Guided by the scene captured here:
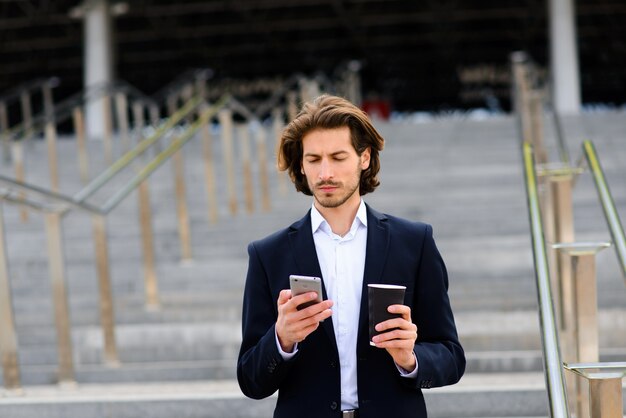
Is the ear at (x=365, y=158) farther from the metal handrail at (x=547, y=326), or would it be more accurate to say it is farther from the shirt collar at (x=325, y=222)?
the metal handrail at (x=547, y=326)

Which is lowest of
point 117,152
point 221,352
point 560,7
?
point 221,352

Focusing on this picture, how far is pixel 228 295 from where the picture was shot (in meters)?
6.57

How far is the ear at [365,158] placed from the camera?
2.32 m

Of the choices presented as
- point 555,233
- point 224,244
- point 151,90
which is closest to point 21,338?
point 224,244

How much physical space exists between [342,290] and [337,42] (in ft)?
108

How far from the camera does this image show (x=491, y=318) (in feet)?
18.6

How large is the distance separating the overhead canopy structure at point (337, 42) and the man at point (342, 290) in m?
25.4

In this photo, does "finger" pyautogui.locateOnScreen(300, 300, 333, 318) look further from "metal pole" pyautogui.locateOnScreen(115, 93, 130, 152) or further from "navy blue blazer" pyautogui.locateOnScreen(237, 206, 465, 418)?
"metal pole" pyautogui.locateOnScreen(115, 93, 130, 152)

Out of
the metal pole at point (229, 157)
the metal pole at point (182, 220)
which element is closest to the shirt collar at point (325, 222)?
the metal pole at point (182, 220)

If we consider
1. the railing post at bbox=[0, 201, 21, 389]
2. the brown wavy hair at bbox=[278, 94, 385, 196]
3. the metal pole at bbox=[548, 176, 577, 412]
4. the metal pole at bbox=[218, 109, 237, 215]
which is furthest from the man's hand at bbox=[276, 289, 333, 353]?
the metal pole at bbox=[218, 109, 237, 215]

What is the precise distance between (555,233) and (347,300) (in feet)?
9.04

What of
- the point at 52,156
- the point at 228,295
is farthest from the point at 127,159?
the point at 52,156

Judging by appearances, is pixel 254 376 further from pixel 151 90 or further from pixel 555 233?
pixel 151 90

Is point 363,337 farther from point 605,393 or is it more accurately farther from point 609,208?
point 609,208
